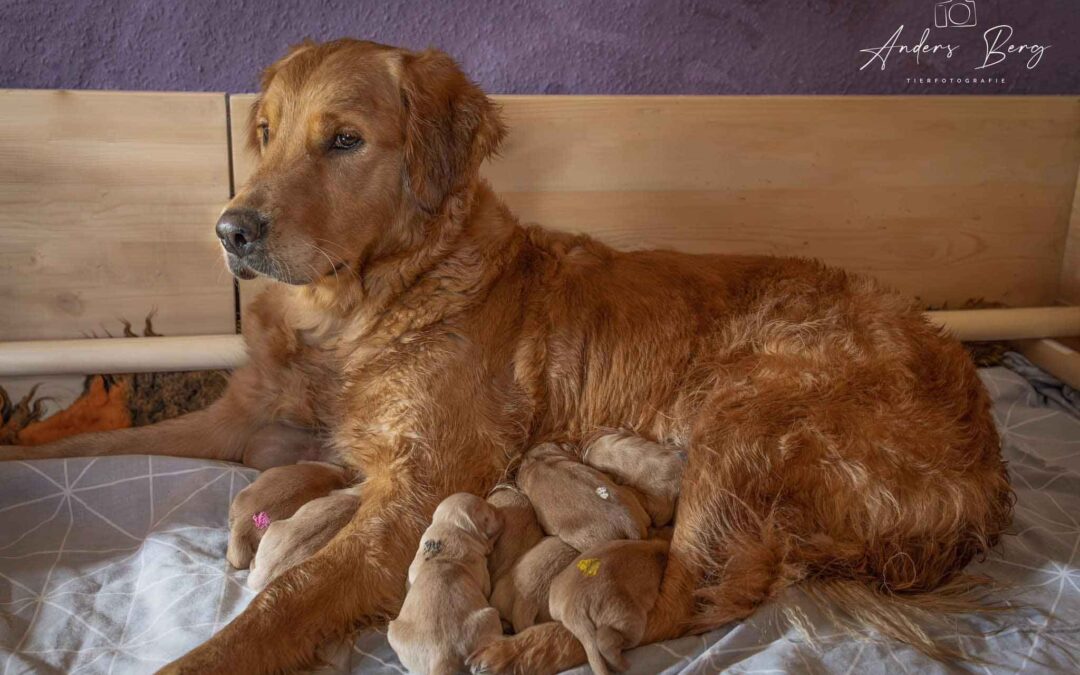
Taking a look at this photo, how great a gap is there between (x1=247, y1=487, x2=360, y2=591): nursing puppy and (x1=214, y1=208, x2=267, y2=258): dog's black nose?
61cm

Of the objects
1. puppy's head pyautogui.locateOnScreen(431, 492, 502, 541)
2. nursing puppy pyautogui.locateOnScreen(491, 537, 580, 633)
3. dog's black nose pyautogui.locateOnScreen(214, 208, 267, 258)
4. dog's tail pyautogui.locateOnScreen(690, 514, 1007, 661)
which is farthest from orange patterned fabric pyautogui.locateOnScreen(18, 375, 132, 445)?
dog's tail pyautogui.locateOnScreen(690, 514, 1007, 661)

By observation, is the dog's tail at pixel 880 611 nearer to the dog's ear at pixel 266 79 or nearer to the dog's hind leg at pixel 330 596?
the dog's hind leg at pixel 330 596

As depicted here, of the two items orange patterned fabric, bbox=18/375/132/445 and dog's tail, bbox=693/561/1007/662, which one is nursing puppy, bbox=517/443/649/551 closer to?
dog's tail, bbox=693/561/1007/662

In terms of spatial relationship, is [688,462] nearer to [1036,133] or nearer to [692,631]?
[692,631]

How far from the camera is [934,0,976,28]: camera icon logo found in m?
3.12

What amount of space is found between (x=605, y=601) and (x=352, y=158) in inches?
44.1

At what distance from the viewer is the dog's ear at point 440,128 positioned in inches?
81.5

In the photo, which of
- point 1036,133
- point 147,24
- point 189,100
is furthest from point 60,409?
point 1036,133

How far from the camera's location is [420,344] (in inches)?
85.0

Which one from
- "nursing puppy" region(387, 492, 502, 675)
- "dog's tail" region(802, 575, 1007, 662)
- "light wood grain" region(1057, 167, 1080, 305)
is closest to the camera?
"nursing puppy" region(387, 492, 502, 675)

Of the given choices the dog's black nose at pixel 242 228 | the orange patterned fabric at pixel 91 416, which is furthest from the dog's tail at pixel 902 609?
the orange patterned fabric at pixel 91 416

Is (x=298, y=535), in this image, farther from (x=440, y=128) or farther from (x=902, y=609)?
(x=902, y=609)

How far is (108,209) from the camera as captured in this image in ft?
8.70

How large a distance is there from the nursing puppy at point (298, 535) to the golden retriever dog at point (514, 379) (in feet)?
0.28
